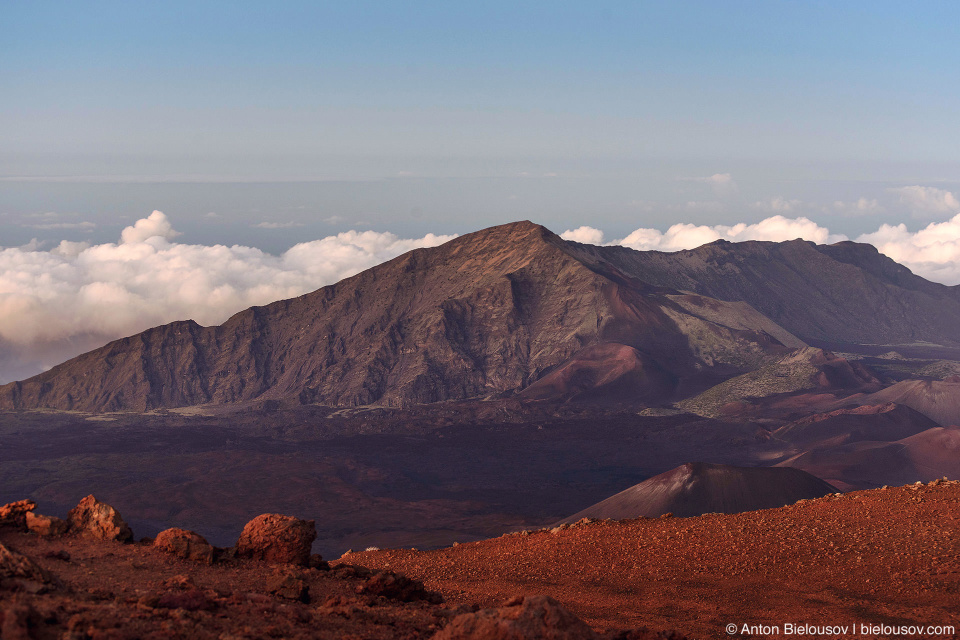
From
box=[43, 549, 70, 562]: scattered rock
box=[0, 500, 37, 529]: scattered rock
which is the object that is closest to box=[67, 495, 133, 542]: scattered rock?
box=[0, 500, 37, 529]: scattered rock

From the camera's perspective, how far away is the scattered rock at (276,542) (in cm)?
1438

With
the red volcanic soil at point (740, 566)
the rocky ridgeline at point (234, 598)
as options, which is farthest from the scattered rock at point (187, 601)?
the red volcanic soil at point (740, 566)

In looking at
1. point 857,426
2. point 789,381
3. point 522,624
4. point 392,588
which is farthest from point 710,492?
point 789,381

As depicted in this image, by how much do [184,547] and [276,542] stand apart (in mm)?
1555

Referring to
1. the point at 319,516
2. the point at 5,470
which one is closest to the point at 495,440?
the point at 319,516

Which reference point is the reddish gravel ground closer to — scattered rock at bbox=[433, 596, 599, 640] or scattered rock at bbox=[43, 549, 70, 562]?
scattered rock at bbox=[43, 549, 70, 562]

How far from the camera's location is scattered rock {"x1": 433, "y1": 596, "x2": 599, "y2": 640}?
979cm

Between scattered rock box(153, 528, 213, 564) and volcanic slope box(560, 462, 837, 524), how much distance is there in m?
42.6

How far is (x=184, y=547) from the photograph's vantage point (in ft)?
44.9

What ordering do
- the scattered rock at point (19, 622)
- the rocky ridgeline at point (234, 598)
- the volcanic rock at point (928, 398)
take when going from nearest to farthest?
the scattered rock at point (19, 622)
the rocky ridgeline at point (234, 598)
the volcanic rock at point (928, 398)

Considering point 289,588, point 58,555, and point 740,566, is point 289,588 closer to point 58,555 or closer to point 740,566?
point 58,555

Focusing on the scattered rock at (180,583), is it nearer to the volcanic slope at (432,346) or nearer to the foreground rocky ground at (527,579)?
the foreground rocky ground at (527,579)

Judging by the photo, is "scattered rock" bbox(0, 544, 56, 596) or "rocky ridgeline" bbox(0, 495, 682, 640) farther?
"scattered rock" bbox(0, 544, 56, 596)

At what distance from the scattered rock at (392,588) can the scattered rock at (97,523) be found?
436 centimetres
